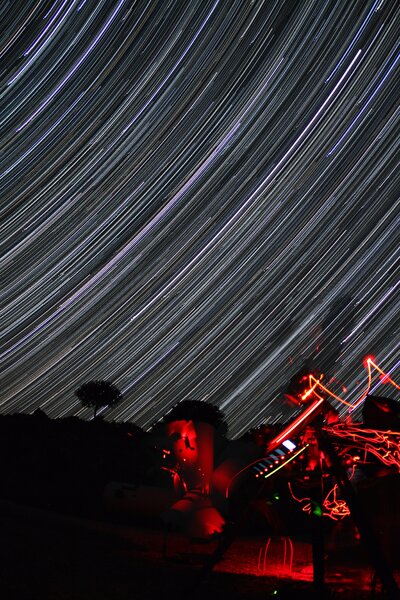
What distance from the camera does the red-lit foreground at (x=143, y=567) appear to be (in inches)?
343

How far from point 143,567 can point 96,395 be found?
4251 cm

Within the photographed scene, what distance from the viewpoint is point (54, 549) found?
37.0 feet

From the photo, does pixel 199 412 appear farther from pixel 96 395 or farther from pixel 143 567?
pixel 143 567

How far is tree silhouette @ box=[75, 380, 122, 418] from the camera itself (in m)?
52.8

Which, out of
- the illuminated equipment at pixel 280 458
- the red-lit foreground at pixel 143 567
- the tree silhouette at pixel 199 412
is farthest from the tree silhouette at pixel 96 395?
the illuminated equipment at pixel 280 458

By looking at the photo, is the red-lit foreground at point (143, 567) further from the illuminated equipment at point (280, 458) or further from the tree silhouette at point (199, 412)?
the tree silhouette at point (199, 412)

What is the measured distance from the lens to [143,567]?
1109cm

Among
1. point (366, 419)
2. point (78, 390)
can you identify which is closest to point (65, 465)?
point (366, 419)

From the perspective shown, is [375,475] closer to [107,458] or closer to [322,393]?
[322,393]

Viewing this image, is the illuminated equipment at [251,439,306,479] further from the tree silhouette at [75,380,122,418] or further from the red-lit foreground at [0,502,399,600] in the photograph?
the tree silhouette at [75,380,122,418]

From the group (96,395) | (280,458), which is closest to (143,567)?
(280,458)

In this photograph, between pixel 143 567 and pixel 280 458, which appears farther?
pixel 143 567

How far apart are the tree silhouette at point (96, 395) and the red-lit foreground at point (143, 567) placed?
119ft

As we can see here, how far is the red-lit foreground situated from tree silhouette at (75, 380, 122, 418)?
36381mm
